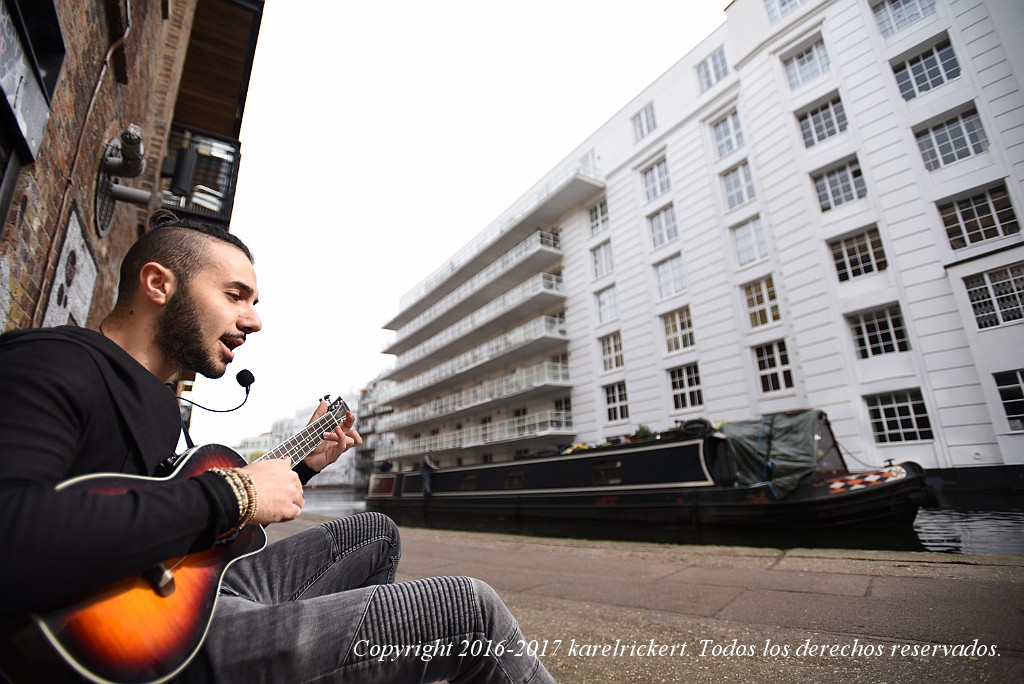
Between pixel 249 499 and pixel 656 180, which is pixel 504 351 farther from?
pixel 249 499

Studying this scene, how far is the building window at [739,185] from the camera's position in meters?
16.5

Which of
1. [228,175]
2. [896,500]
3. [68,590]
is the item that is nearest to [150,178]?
[228,175]

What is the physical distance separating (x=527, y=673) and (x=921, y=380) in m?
15.3

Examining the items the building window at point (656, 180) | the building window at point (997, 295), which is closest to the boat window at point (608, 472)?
the building window at point (997, 295)

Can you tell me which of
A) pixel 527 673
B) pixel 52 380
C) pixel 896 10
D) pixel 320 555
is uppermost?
pixel 896 10

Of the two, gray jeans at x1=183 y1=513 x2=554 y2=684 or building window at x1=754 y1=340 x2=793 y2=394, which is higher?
building window at x1=754 y1=340 x2=793 y2=394

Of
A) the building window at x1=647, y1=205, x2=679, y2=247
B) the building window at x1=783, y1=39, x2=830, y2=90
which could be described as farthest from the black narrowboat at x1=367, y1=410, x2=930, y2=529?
the building window at x1=783, y1=39, x2=830, y2=90

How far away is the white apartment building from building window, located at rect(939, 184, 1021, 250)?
0.04 meters

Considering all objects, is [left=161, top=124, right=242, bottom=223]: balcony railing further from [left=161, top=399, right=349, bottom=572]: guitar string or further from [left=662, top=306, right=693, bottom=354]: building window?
[left=662, top=306, right=693, bottom=354]: building window

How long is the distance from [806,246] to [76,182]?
16.7m

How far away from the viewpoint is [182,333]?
118 centimetres

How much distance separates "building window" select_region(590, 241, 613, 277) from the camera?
21344 mm

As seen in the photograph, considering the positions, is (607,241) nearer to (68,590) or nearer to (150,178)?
(150,178)

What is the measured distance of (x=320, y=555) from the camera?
1.35 m
